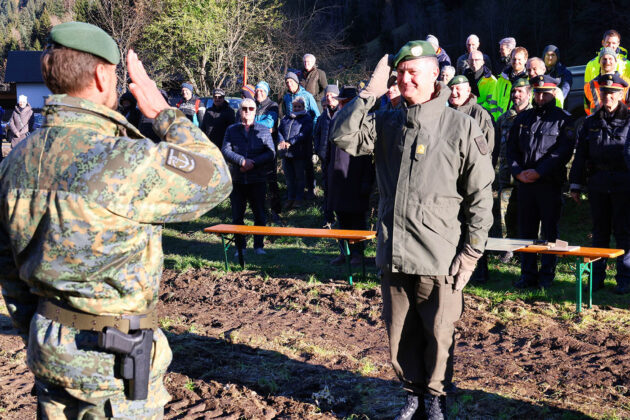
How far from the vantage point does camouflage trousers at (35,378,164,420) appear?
2.41m

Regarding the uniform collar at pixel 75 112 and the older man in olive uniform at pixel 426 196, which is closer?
the uniform collar at pixel 75 112

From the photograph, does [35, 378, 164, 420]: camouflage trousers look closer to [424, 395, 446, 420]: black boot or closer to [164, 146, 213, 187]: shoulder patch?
[164, 146, 213, 187]: shoulder patch

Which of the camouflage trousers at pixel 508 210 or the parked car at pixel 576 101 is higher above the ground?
the parked car at pixel 576 101

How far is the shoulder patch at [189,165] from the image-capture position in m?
2.33

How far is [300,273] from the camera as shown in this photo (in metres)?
7.91

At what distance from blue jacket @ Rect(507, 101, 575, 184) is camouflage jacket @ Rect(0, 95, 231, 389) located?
5.09 meters

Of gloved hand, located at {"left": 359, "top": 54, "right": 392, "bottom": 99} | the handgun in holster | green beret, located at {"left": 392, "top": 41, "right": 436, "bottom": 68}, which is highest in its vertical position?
green beret, located at {"left": 392, "top": 41, "right": 436, "bottom": 68}

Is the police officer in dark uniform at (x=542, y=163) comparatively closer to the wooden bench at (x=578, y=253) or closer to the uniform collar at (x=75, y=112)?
the wooden bench at (x=578, y=253)

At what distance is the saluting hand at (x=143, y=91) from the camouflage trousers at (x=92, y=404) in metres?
1.05

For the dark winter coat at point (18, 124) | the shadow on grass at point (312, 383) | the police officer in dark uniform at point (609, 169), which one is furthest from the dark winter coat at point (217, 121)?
the dark winter coat at point (18, 124)

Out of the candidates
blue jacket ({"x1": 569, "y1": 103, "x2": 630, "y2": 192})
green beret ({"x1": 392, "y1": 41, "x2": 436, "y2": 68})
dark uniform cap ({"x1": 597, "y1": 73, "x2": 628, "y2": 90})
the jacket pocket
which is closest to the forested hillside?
blue jacket ({"x1": 569, "y1": 103, "x2": 630, "y2": 192})

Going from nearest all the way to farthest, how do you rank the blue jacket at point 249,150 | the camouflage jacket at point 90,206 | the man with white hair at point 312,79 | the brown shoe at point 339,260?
the camouflage jacket at point 90,206 < the brown shoe at point 339,260 < the blue jacket at point 249,150 < the man with white hair at point 312,79

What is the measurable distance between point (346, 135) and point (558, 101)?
500 cm

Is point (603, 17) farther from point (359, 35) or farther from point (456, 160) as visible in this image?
point (456, 160)
